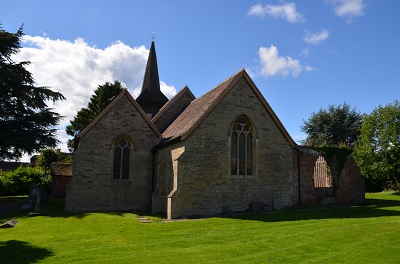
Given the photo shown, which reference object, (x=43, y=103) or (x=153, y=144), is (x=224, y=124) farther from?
(x=43, y=103)

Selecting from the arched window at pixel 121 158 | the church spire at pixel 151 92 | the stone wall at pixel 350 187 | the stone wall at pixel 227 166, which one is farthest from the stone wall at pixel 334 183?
the church spire at pixel 151 92

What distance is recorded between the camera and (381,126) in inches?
1273

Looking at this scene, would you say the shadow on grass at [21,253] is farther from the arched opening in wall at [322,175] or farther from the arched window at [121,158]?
the arched opening in wall at [322,175]

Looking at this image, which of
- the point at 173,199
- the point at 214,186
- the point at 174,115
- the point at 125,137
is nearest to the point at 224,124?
the point at 214,186

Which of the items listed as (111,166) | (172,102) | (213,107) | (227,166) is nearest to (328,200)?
(227,166)

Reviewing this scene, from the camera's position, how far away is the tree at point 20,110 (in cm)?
2575

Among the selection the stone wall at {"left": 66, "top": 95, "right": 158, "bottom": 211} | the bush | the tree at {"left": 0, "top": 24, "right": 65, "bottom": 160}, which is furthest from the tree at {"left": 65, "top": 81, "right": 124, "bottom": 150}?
the stone wall at {"left": 66, "top": 95, "right": 158, "bottom": 211}

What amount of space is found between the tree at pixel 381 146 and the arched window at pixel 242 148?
61.5 feet

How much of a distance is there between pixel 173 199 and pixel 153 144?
5.94m

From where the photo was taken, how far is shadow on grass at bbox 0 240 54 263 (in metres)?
9.06

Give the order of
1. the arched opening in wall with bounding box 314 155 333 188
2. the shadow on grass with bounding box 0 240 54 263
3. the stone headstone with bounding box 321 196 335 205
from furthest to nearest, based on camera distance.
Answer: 1. the arched opening in wall with bounding box 314 155 333 188
2. the stone headstone with bounding box 321 196 335 205
3. the shadow on grass with bounding box 0 240 54 263

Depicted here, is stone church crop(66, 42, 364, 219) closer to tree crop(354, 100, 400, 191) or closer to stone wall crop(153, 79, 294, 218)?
stone wall crop(153, 79, 294, 218)

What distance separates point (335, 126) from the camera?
159ft

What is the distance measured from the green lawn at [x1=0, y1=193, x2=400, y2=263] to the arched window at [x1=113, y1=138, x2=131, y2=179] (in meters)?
5.34
